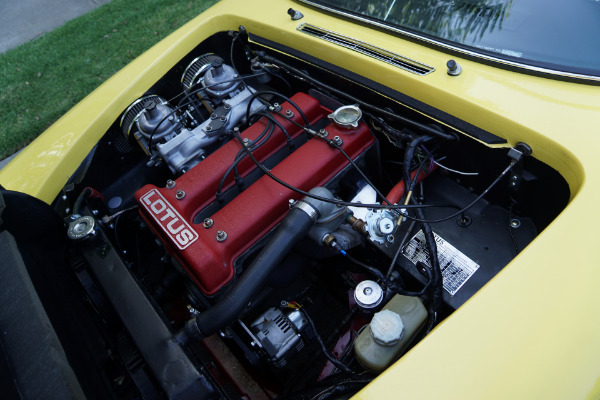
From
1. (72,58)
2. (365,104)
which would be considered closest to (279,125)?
(365,104)

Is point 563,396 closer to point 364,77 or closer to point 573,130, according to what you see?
point 573,130

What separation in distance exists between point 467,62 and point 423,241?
667 mm

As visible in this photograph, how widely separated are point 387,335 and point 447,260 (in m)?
0.36

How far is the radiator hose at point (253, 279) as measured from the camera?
1.26 m

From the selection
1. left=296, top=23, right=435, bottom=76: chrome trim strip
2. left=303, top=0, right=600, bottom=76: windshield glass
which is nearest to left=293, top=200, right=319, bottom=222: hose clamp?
left=296, top=23, right=435, bottom=76: chrome trim strip

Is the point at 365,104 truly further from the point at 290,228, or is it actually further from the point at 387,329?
the point at 387,329

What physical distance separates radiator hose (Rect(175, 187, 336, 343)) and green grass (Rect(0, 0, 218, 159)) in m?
3.40

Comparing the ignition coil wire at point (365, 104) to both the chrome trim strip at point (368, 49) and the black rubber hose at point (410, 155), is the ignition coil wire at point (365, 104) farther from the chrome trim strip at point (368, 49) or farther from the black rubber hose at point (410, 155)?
the chrome trim strip at point (368, 49)

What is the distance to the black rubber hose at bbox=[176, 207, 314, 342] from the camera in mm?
1259

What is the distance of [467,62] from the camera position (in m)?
1.54

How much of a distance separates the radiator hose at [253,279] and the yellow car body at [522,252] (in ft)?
1.43

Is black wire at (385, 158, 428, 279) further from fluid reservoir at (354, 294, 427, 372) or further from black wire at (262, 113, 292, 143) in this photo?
black wire at (262, 113, 292, 143)

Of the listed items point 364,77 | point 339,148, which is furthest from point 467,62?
point 339,148

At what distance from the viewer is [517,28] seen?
1532mm
